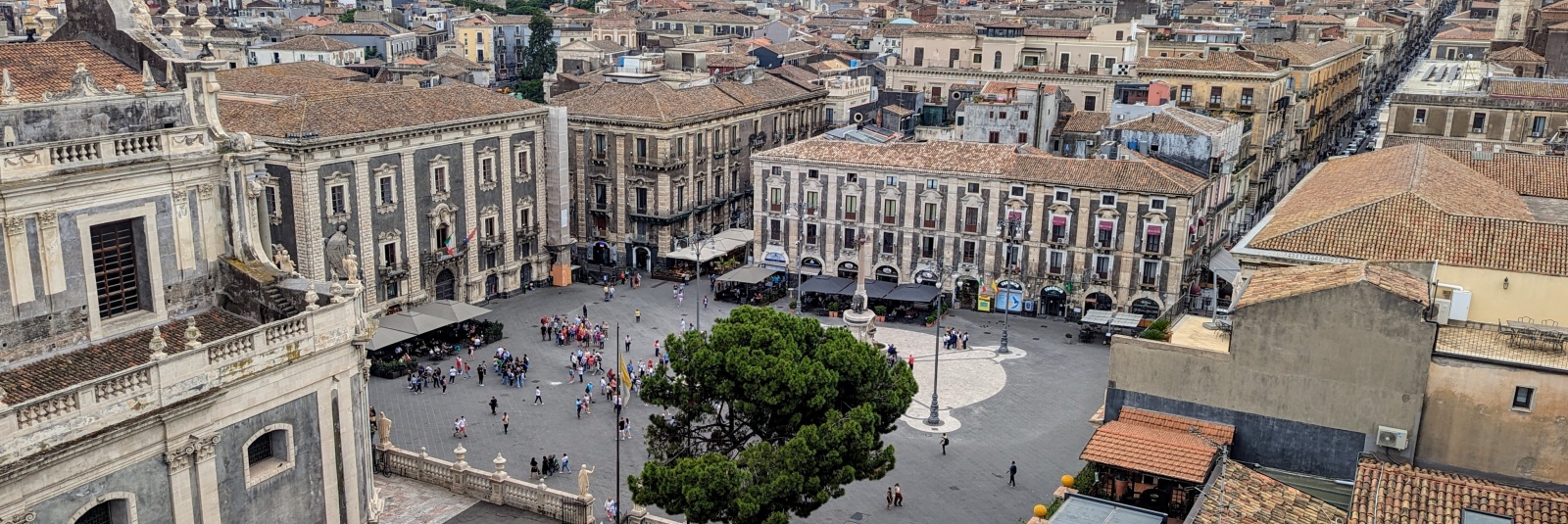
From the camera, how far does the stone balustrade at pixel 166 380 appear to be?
2339 centimetres

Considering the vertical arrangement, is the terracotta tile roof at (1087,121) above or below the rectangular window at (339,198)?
above

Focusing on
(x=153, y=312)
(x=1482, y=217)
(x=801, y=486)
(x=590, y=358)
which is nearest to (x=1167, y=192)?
(x=1482, y=217)

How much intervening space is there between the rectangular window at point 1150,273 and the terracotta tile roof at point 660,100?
1159 inches

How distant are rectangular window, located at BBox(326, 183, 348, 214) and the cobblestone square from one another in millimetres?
9262

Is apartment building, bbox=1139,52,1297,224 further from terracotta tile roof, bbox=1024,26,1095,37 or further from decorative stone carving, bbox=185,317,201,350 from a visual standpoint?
decorative stone carving, bbox=185,317,201,350

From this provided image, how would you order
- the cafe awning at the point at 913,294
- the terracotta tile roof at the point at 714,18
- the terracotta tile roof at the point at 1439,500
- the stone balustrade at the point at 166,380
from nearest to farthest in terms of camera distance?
the stone balustrade at the point at 166,380 < the terracotta tile roof at the point at 1439,500 < the cafe awning at the point at 913,294 < the terracotta tile roof at the point at 714,18

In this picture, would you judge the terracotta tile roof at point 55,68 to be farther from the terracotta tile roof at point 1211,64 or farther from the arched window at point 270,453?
the terracotta tile roof at point 1211,64

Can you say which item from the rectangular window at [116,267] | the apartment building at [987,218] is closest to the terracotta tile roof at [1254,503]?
the rectangular window at [116,267]

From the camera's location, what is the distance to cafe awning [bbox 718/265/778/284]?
70925 mm

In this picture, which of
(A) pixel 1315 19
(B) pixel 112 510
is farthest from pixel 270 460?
(A) pixel 1315 19

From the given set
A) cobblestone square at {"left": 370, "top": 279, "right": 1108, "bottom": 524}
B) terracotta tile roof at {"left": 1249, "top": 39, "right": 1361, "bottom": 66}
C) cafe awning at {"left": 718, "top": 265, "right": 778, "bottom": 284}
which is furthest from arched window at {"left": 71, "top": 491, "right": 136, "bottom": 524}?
terracotta tile roof at {"left": 1249, "top": 39, "right": 1361, "bottom": 66}

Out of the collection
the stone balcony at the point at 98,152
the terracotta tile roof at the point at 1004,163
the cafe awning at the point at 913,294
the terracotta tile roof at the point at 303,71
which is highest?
the stone balcony at the point at 98,152

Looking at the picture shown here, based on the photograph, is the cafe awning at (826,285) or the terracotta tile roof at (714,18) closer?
the cafe awning at (826,285)

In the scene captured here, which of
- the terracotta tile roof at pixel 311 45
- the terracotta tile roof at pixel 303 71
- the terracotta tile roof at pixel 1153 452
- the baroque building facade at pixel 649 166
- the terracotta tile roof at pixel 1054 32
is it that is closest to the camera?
the terracotta tile roof at pixel 1153 452
